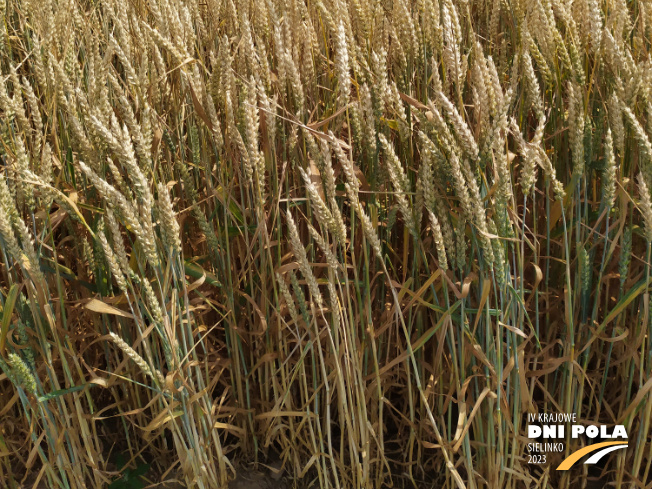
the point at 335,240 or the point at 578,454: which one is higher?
the point at 335,240

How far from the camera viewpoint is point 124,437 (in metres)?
1.49

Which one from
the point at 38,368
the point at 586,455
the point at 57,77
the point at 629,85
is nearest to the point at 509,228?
the point at 629,85

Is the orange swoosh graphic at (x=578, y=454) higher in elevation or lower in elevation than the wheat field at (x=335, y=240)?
lower

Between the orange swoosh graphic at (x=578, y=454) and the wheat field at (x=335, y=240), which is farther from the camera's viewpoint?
the orange swoosh graphic at (x=578, y=454)

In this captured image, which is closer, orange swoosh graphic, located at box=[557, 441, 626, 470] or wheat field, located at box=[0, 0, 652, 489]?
wheat field, located at box=[0, 0, 652, 489]

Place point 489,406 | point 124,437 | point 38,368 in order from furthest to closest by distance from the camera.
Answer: point 124,437 < point 38,368 < point 489,406

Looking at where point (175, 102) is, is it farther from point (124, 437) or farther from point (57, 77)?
point (124, 437)

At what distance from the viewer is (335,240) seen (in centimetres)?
107

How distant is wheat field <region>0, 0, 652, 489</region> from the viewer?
1.00 metres

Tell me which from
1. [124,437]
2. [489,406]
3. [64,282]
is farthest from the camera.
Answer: [124,437]

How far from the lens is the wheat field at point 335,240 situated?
3.29 ft

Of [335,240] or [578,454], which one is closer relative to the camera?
[335,240]

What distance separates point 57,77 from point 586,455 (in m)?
1.25

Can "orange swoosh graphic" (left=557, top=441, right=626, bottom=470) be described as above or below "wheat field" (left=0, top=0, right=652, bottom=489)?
below
